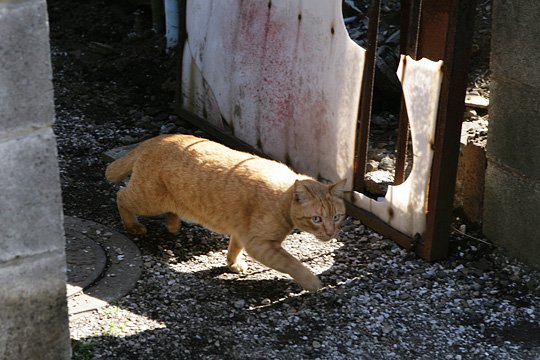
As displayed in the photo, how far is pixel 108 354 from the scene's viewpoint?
4.61 m

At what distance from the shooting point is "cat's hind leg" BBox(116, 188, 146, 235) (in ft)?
19.2

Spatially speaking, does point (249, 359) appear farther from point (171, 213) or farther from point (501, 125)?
point (501, 125)

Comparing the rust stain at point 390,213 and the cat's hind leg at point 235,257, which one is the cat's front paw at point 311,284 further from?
the rust stain at point 390,213

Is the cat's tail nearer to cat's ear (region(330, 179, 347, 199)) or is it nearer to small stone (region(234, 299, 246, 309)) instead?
small stone (region(234, 299, 246, 309))

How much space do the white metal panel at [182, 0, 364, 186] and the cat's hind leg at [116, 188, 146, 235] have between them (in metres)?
1.30

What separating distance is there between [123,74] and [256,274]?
3737 millimetres

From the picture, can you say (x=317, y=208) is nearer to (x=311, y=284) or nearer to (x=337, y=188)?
(x=337, y=188)

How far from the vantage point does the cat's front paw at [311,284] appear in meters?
5.21

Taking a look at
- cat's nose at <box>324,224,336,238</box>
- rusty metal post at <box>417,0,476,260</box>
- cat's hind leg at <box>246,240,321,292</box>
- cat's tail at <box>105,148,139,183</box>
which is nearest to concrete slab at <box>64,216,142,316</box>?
cat's tail at <box>105,148,139,183</box>

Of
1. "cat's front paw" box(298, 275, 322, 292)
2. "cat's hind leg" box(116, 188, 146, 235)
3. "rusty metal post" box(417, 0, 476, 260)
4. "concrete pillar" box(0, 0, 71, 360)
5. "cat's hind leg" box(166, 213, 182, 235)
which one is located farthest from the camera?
"cat's hind leg" box(166, 213, 182, 235)

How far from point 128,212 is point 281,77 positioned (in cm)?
154

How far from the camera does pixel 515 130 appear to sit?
17.4 ft

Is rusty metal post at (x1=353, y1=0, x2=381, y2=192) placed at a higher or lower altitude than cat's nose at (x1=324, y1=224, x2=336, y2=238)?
higher

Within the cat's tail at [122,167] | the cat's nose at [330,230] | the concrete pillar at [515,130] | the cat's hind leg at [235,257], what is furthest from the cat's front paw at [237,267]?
the concrete pillar at [515,130]
